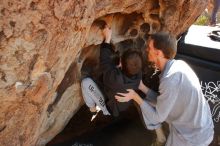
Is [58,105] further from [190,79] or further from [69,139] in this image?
[190,79]

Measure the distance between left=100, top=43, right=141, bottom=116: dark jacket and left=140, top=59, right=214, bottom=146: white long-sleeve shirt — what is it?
268 mm

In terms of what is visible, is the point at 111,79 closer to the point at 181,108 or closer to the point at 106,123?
the point at 181,108

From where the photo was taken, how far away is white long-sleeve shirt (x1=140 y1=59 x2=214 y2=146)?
3115 millimetres

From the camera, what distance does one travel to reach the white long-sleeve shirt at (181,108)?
3.12m

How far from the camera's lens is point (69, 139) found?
4195 mm

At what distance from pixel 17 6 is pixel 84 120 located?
2.21 meters

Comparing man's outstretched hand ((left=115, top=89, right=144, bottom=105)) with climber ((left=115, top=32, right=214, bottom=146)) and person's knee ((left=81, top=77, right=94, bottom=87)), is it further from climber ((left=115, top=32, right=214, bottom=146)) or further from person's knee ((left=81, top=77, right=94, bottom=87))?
person's knee ((left=81, top=77, right=94, bottom=87))

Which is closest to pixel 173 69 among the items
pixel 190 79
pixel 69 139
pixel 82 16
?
pixel 190 79

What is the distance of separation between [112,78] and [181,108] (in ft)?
2.10

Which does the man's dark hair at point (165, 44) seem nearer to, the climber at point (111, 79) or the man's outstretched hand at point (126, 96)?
the climber at point (111, 79)

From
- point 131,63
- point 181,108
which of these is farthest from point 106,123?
point 181,108

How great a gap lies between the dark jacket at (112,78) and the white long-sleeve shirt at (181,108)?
268mm

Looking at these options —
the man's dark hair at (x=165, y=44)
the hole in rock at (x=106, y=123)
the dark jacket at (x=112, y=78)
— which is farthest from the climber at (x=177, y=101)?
the hole in rock at (x=106, y=123)

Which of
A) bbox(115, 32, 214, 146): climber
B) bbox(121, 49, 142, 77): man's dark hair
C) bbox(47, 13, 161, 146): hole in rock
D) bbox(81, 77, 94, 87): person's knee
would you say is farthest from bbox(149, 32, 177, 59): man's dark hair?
bbox(81, 77, 94, 87): person's knee
